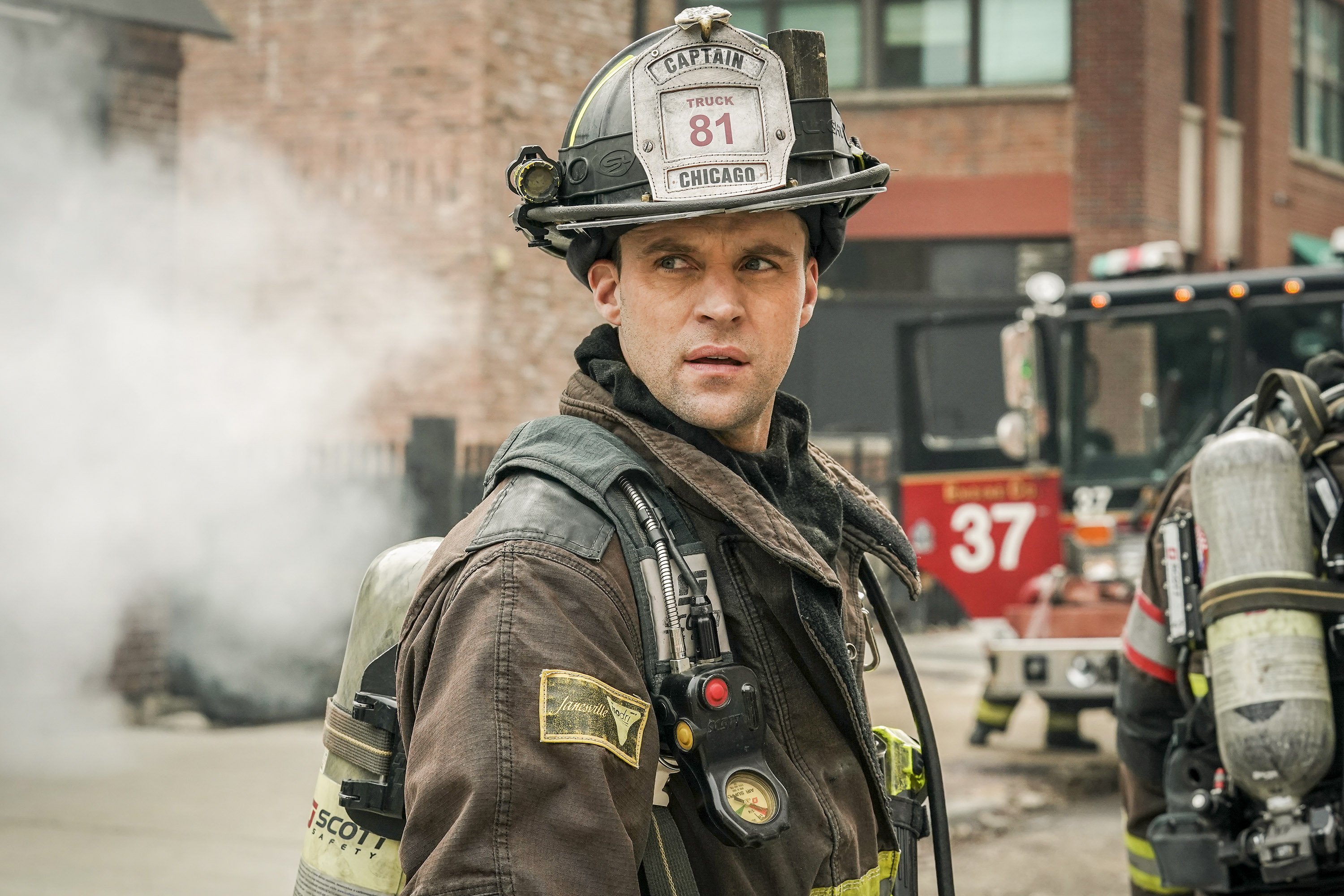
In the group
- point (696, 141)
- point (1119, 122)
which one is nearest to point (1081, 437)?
point (696, 141)

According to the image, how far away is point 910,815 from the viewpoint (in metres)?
2.09

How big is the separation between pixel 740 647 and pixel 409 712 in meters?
0.39

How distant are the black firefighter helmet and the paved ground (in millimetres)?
3847

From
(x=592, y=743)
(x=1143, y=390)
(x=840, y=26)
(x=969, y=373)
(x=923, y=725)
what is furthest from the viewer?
(x=840, y=26)

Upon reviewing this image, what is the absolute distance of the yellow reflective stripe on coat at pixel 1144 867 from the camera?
3.35 metres

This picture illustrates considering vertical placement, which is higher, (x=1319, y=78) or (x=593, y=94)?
(x=1319, y=78)

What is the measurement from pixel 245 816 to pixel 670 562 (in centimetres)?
490

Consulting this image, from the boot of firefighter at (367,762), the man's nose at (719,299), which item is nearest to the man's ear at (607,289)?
the man's nose at (719,299)

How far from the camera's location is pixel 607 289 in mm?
1944

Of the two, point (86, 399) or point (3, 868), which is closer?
point (3, 868)

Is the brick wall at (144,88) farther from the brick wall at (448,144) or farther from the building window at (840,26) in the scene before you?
the building window at (840,26)

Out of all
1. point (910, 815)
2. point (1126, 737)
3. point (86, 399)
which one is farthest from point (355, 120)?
point (910, 815)

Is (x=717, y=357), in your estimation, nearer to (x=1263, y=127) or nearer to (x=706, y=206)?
(x=706, y=206)

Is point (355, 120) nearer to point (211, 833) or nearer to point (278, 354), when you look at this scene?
point (278, 354)
